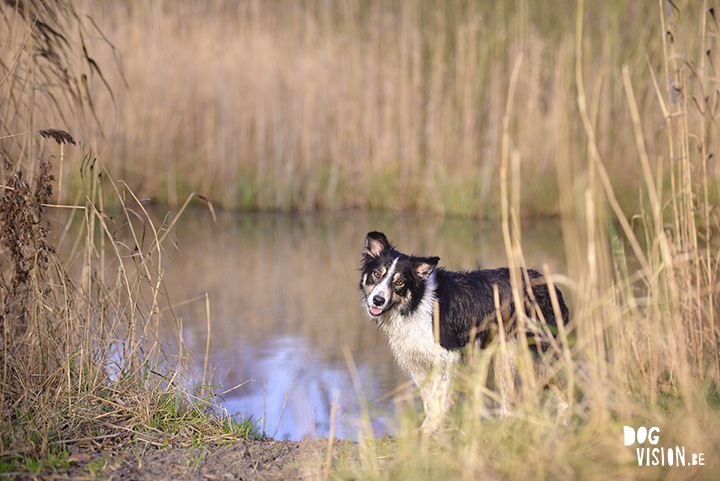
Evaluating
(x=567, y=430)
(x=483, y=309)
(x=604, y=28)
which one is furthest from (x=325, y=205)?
(x=567, y=430)

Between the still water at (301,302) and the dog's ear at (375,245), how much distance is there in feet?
2.09

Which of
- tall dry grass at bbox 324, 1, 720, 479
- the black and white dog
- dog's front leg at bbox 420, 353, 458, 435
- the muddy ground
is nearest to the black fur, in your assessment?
the black and white dog

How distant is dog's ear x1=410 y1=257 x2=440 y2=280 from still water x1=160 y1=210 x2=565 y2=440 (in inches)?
23.2

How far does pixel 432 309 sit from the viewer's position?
3943mm

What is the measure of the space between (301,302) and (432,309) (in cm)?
266

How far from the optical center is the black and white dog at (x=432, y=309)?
150 inches

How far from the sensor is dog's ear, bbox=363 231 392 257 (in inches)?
162

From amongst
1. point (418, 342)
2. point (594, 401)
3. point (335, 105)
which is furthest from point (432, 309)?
point (335, 105)

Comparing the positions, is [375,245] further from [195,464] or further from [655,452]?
[655,452]

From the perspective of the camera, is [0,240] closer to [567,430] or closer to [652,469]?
[567,430]

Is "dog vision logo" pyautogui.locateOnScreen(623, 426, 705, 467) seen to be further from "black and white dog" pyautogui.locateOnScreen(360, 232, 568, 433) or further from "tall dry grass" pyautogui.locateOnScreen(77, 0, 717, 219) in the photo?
"tall dry grass" pyautogui.locateOnScreen(77, 0, 717, 219)

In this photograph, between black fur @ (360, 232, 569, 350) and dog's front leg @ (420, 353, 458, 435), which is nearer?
dog's front leg @ (420, 353, 458, 435)

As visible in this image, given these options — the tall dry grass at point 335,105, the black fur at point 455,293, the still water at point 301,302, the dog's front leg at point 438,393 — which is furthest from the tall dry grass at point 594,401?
the tall dry grass at point 335,105

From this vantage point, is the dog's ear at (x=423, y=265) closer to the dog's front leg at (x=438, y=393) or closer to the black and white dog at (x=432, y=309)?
the black and white dog at (x=432, y=309)
